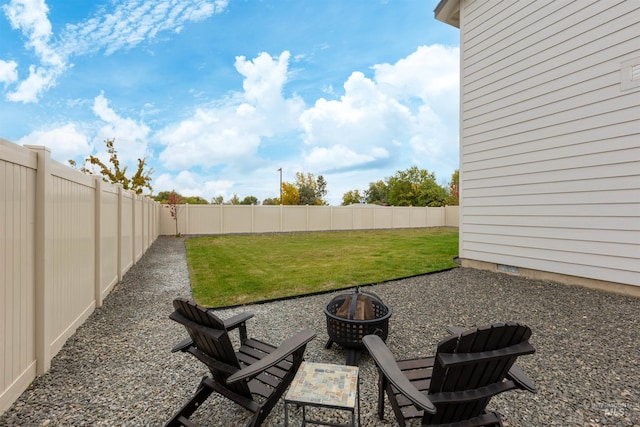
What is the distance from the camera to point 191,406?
193cm

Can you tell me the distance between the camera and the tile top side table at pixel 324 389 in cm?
168

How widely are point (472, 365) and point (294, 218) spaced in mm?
18669

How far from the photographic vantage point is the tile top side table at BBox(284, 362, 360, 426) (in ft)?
5.51

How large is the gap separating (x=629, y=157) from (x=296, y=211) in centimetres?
1673

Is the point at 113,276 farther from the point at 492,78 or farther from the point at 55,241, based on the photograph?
the point at 492,78

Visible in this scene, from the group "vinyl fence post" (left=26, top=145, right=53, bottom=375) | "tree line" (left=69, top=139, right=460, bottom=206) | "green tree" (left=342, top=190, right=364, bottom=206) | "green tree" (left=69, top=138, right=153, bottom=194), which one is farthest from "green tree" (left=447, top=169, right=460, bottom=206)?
"vinyl fence post" (left=26, top=145, right=53, bottom=375)

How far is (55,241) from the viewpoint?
2709 mm

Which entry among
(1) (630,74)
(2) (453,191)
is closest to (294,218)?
(1) (630,74)

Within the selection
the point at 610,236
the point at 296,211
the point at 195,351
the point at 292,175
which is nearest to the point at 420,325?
the point at 195,351

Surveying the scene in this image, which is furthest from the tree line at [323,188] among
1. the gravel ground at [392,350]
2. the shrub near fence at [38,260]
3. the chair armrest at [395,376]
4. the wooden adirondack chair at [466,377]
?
the wooden adirondack chair at [466,377]

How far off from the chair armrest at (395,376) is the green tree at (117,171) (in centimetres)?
2380

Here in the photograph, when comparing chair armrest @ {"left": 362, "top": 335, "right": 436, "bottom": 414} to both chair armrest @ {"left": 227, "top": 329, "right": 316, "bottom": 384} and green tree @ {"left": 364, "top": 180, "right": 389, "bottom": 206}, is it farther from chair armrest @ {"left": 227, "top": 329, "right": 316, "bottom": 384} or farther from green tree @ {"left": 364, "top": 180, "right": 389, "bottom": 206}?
green tree @ {"left": 364, "top": 180, "right": 389, "bottom": 206}

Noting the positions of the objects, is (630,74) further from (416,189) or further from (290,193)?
(416,189)

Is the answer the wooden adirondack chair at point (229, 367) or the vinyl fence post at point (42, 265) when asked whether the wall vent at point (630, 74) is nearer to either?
the wooden adirondack chair at point (229, 367)
